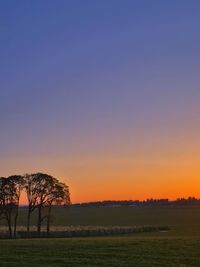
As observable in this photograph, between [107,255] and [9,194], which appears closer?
[107,255]

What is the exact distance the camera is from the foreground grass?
78.1 feet

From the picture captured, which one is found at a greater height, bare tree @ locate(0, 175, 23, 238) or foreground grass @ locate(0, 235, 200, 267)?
bare tree @ locate(0, 175, 23, 238)

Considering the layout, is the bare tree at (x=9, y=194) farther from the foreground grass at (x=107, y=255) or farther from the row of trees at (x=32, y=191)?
the foreground grass at (x=107, y=255)

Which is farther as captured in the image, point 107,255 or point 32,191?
point 32,191

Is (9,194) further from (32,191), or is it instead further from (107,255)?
(107,255)

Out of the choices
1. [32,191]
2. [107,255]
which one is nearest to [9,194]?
[32,191]

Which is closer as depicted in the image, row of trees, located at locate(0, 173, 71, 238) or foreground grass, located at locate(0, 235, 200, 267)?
foreground grass, located at locate(0, 235, 200, 267)

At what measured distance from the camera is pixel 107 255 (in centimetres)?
2670

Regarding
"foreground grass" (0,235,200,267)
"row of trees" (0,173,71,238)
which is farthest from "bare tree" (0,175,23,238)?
"foreground grass" (0,235,200,267)

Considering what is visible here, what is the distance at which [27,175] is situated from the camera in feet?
263

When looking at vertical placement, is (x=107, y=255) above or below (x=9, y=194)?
below

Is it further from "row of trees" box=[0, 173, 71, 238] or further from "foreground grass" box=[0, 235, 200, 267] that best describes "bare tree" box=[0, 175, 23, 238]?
"foreground grass" box=[0, 235, 200, 267]

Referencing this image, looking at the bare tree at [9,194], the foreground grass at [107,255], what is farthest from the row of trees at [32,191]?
the foreground grass at [107,255]

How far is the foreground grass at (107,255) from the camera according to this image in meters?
23.8
